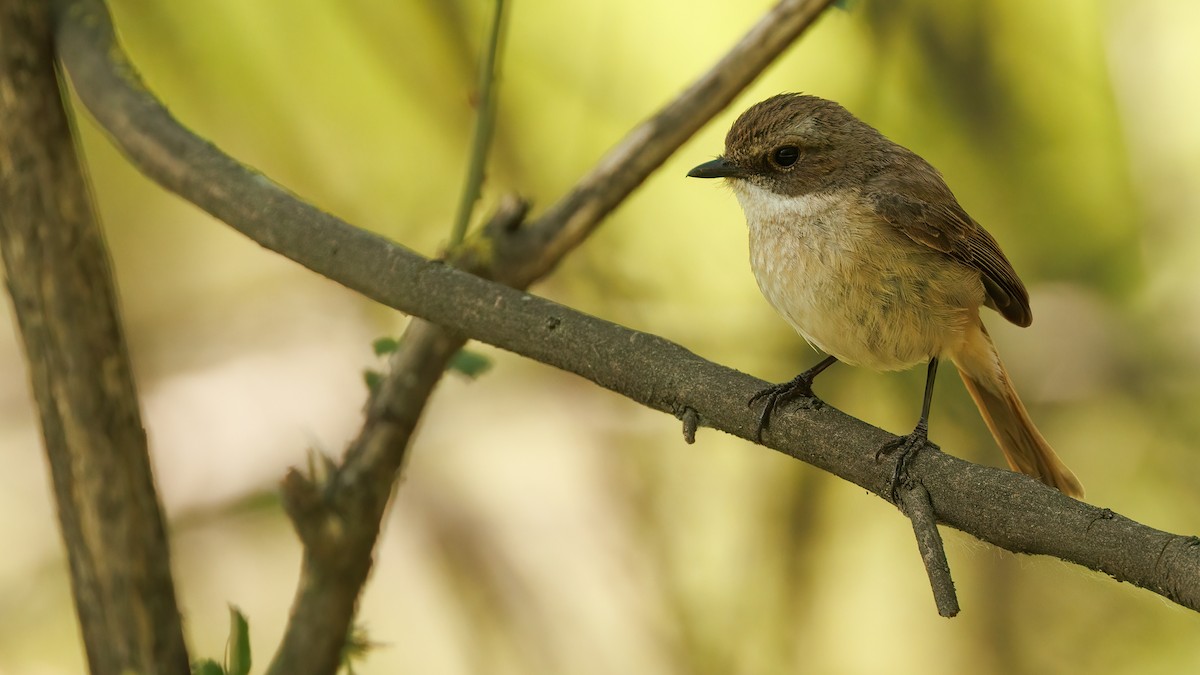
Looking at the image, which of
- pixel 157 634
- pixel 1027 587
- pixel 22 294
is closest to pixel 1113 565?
pixel 157 634

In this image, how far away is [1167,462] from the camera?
348cm

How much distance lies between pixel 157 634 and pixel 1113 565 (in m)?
1.66

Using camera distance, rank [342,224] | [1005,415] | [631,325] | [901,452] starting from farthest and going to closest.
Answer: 1. [631,325]
2. [1005,415]
3. [342,224]
4. [901,452]

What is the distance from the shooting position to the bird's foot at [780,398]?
1.89 meters

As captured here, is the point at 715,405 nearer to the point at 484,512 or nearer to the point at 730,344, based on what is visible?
the point at 730,344

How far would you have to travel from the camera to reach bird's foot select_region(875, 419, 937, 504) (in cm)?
172

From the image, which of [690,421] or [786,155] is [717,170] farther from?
[690,421]

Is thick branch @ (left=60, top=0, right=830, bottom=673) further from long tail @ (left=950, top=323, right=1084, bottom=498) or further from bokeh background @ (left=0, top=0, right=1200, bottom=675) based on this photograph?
bokeh background @ (left=0, top=0, right=1200, bottom=675)

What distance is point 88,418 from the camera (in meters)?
2.18

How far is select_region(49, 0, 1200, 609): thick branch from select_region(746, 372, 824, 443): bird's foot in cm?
2

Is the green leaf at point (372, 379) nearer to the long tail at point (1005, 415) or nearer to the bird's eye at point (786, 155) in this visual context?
the bird's eye at point (786, 155)

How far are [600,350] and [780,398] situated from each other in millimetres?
314

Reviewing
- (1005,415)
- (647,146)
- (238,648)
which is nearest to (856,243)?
(647,146)

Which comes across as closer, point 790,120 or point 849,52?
point 790,120
